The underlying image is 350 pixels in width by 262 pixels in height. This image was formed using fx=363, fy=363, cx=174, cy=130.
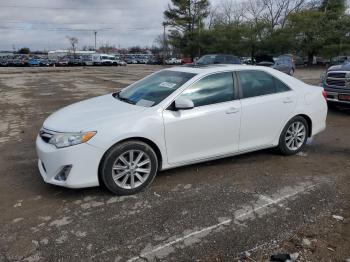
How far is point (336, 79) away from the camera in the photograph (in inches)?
363

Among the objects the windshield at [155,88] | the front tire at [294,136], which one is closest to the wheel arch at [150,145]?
the windshield at [155,88]

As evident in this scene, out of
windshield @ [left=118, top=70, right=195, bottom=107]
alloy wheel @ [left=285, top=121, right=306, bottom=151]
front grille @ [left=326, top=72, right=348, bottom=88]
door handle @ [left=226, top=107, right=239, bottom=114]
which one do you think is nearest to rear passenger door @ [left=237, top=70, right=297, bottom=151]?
door handle @ [left=226, top=107, right=239, bottom=114]

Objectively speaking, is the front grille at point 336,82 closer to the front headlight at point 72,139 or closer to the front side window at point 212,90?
the front side window at point 212,90

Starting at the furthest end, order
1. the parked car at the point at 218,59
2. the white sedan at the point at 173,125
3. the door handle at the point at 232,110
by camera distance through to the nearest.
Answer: the parked car at the point at 218,59 < the door handle at the point at 232,110 < the white sedan at the point at 173,125

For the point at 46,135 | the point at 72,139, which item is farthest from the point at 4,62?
the point at 72,139

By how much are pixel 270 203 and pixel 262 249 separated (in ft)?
3.13

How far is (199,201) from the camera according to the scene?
4.07 metres

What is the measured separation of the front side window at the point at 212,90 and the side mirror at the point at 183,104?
0.57 feet

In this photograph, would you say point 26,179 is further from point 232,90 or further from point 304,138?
point 304,138

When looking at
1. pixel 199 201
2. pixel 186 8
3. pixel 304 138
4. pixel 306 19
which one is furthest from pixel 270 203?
pixel 186 8

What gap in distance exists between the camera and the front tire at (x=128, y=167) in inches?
161

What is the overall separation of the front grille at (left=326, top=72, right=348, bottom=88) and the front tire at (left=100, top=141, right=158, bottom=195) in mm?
6579

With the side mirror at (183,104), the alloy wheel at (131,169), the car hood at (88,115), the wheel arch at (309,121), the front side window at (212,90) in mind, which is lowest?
the alloy wheel at (131,169)

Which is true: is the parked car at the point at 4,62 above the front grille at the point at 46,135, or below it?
below
